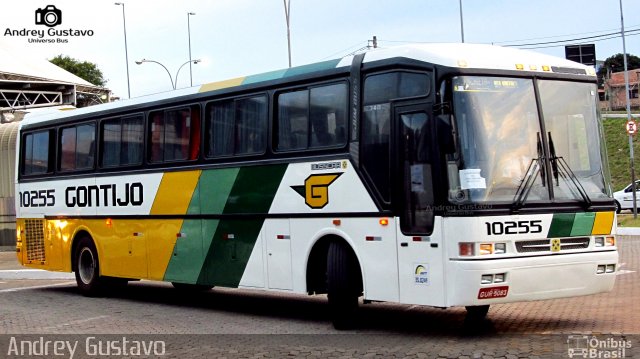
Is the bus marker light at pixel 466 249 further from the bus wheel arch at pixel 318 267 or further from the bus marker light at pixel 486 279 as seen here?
the bus wheel arch at pixel 318 267

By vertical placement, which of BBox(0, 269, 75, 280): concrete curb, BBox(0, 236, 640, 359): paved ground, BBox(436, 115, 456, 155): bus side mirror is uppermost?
BBox(436, 115, 456, 155): bus side mirror

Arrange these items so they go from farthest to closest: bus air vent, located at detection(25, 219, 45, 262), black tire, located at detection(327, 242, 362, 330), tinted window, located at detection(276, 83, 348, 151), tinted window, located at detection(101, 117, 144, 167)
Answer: bus air vent, located at detection(25, 219, 45, 262) < tinted window, located at detection(101, 117, 144, 167) < tinted window, located at detection(276, 83, 348, 151) < black tire, located at detection(327, 242, 362, 330)

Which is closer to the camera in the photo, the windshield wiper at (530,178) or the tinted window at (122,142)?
the windshield wiper at (530,178)

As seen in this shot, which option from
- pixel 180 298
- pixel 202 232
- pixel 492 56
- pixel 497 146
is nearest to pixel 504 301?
pixel 497 146

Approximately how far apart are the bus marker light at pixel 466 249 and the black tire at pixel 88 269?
359 inches

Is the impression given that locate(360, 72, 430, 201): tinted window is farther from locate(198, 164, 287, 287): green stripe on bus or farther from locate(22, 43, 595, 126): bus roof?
locate(198, 164, 287, 287): green stripe on bus

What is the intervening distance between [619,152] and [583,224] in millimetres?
56082

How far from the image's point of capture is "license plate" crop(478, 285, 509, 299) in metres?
9.84

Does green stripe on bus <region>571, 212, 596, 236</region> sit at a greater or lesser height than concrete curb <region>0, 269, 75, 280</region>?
greater

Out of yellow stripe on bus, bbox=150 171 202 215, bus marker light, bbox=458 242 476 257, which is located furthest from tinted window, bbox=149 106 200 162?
bus marker light, bbox=458 242 476 257

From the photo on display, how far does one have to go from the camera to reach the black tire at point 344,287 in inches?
445

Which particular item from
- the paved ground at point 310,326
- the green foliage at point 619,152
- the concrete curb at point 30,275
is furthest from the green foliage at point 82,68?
the paved ground at point 310,326

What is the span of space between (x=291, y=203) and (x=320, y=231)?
2.44ft

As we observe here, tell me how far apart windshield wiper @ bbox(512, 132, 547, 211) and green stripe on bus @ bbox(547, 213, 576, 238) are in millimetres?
409
